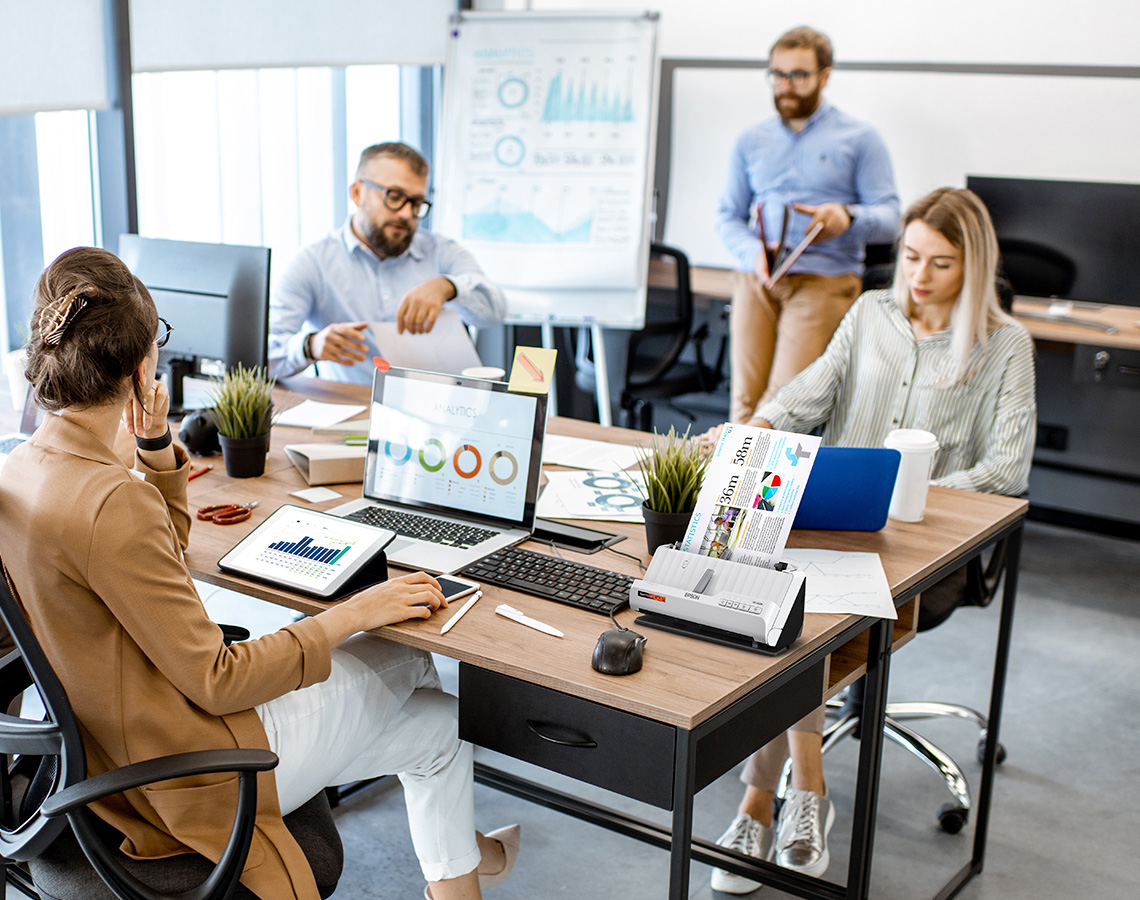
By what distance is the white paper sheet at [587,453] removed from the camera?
228cm

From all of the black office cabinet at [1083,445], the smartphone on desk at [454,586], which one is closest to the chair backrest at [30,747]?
the smartphone on desk at [454,586]

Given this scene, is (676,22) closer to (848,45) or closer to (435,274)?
(848,45)

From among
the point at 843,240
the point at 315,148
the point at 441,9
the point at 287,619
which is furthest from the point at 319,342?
the point at 441,9

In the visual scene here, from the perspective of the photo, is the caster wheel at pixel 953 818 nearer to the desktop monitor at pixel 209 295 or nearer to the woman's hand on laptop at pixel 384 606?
the woman's hand on laptop at pixel 384 606

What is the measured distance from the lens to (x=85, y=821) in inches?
50.4

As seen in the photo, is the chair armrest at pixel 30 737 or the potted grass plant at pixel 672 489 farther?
the potted grass plant at pixel 672 489

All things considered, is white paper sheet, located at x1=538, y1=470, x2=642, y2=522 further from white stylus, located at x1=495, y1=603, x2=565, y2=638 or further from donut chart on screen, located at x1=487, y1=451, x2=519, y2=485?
white stylus, located at x1=495, y1=603, x2=565, y2=638

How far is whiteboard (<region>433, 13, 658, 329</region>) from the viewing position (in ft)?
13.3

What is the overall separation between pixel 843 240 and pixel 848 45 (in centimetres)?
93

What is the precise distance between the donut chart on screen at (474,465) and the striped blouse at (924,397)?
0.87 meters

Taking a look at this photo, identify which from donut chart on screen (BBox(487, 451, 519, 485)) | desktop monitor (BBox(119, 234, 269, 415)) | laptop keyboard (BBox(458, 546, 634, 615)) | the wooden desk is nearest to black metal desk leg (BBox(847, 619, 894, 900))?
the wooden desk

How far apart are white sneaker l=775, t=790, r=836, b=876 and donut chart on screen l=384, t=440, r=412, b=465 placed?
97cm

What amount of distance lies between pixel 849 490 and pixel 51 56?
239cm

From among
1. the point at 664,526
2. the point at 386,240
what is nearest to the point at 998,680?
the point at 664,526
